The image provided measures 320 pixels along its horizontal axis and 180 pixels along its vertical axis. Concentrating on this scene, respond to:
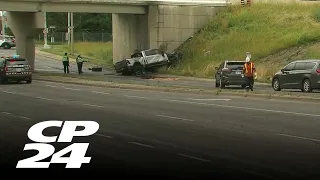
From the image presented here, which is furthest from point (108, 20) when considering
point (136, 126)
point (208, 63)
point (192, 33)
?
point (136, 126)

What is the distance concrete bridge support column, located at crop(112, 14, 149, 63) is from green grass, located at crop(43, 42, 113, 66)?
905cm

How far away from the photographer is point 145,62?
51688 mm

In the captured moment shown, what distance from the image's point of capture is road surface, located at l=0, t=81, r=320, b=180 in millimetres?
10984

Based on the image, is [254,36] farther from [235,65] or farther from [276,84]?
[276,84]

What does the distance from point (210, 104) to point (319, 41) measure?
1055 inches

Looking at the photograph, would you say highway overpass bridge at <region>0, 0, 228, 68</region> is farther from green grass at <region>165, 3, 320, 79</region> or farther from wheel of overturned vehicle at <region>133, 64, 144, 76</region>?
wheel of overturned vehicle at <region>133, 64, 144, 76</region>

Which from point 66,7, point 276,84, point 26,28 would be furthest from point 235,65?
point 26,28

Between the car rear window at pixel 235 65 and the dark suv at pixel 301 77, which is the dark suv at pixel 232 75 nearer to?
the car rear window at pixel 235 65

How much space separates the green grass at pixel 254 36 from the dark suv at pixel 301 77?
1353cm

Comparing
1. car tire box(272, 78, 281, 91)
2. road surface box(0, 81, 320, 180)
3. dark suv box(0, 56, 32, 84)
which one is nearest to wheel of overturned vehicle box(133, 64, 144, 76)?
dark suv box(0, 56, 32, 84)

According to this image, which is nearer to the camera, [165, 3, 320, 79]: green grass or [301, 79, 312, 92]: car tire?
[301, 79, 312, 92]: car tire

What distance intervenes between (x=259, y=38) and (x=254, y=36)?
0.96m

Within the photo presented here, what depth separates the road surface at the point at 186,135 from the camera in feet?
36.0

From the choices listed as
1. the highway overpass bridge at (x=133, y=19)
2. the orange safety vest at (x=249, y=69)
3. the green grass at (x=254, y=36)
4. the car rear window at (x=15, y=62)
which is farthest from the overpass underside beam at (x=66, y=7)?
the orange safety vest at (x=249, y=69)
